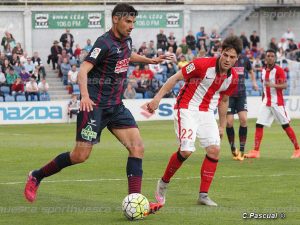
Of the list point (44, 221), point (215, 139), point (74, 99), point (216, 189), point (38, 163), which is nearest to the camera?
point (44, 221)

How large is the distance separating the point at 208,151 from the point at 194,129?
34cm

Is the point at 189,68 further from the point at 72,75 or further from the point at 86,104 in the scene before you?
the point at 72,75

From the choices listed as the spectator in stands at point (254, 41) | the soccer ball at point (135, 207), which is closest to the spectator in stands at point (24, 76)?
the spectator in stands at point (254, 41)

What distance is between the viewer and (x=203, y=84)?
448 inches

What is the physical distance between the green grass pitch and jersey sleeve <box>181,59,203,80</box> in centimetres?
166

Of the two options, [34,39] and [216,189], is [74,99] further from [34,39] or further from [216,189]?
[216,189]

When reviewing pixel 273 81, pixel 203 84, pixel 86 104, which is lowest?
pixel 273 81

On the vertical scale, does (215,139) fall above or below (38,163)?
above

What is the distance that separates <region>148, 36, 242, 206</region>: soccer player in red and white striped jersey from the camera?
10.9m

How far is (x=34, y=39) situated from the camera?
43.2m

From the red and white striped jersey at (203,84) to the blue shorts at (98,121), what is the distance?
1.29 metres

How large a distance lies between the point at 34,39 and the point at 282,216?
34.6 metres

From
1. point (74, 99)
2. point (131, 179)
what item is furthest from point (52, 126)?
point (131, 179)

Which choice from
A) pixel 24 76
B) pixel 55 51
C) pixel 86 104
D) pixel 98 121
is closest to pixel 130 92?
pixel 24 76
